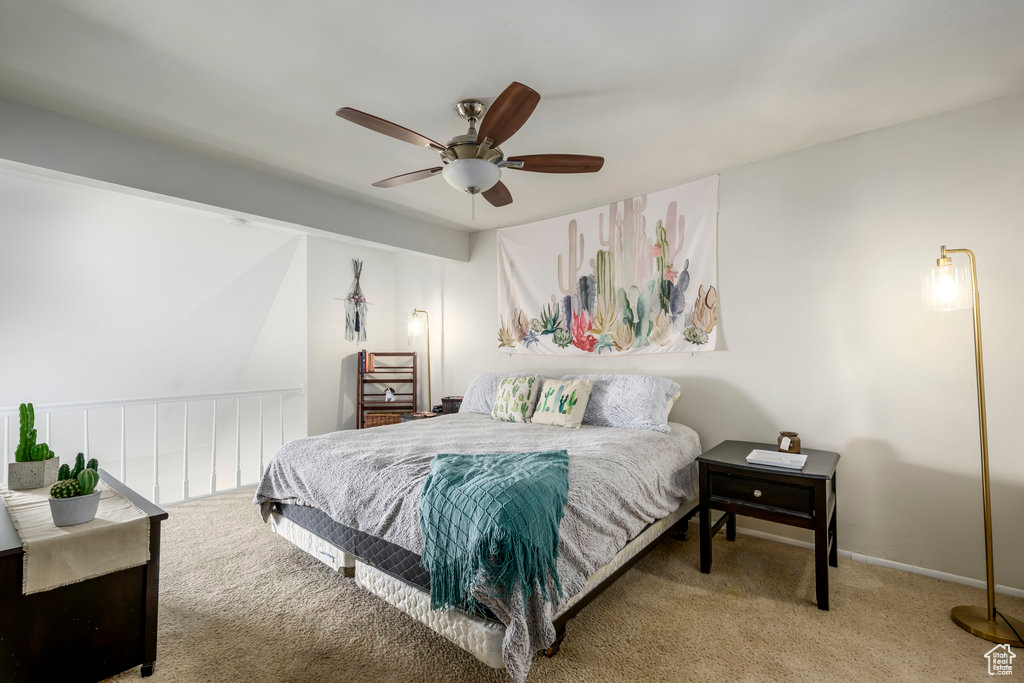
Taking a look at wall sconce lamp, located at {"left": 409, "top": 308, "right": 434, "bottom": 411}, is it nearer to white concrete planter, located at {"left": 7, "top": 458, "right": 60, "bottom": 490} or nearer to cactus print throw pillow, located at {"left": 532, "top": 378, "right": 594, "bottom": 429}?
cactus print throw pillow, located at {"left": 532, "top": 378, "right": 594, "bottom": 429}

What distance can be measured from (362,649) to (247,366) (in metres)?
3.87

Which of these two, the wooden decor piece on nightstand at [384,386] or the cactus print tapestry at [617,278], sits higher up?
the cactus print tapestry at [617,278]

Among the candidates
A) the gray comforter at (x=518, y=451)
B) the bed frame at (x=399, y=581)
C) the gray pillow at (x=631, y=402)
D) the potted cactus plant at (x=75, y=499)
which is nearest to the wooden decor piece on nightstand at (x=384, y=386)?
the gray comforter at (x=518, y=451)

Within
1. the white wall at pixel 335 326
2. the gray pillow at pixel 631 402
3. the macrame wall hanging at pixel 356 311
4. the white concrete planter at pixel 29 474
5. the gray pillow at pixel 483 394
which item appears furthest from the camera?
the macrame wall hanging at pixel 356 311

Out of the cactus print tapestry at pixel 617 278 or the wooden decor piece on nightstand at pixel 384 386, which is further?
the wooden decor piece on nightstand at pixel 384 386

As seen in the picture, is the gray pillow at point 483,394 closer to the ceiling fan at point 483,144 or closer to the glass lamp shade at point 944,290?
the ceiling fan at point 483,144

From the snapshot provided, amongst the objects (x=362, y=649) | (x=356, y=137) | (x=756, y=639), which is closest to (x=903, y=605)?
(x=756, y=639)

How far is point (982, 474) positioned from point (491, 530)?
7.12ft

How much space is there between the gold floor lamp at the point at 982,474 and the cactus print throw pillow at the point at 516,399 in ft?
7.22

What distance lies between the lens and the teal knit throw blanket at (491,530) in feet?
4.67

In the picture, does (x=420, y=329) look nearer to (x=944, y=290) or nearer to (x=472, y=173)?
(x=472, y=173)

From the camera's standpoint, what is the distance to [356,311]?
4.88 meters

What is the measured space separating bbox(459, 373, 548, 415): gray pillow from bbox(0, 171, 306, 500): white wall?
1838mm

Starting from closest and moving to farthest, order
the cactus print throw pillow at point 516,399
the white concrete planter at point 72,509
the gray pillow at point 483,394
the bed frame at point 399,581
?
the white concrete planter at point 72,509
the bed frame at point 399,581
the cactus print throw pillow at point 516,399
the gray pillow at point 483,394
